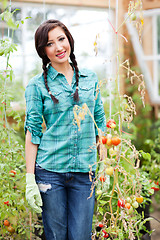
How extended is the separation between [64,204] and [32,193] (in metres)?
0.17

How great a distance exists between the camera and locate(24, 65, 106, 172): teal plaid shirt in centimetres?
142

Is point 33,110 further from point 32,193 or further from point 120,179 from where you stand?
point 120,179

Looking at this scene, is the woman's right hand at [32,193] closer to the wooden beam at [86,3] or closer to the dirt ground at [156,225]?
the dirt ground at [156,225]

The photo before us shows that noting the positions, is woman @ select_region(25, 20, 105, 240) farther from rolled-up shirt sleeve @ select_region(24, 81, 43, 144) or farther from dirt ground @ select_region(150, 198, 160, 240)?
dirt ground @ select_region(150, 198, 160, 240)

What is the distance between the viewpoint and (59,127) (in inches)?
56.4

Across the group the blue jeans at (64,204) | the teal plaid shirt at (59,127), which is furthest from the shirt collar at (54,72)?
the blue jeans at (64,204)

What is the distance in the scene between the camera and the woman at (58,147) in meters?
1.42

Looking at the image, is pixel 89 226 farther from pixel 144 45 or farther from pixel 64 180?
pixel 144 45

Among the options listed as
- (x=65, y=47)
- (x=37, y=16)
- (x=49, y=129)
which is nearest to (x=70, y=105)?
(x=49, y=129)

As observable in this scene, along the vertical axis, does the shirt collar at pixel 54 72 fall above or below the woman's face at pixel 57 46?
below

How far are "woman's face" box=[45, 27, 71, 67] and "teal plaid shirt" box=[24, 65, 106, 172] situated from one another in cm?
8

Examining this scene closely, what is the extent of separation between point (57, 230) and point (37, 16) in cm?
303

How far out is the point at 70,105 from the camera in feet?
4.68

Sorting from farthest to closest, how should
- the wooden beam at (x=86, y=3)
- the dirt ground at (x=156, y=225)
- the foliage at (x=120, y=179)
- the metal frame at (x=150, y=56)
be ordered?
1. the metal frame at (x=150, y=56)
2. the wooden beam at (x=86, y=3)
3. the dirt ground at (x=156, y=225)
4. the foliage at (x=120, y=179)
